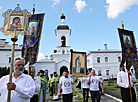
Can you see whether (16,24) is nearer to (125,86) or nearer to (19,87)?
(19,87)

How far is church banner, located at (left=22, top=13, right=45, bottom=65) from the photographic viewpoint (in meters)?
5.87

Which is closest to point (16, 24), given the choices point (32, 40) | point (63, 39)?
point (32, 40)

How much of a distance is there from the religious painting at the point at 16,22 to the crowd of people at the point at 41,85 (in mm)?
1182

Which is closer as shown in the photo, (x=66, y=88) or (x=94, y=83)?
(x=66, y=88)

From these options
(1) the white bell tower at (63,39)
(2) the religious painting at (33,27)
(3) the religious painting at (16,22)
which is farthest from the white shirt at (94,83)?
(1) the white bell tower at (63,39)

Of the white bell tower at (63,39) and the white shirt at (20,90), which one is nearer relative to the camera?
the white shirt at (20,90)

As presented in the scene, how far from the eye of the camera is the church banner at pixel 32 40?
5.87m

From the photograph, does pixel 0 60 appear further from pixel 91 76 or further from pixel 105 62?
pixel 91 76

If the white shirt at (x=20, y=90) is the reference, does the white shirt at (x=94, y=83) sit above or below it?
below

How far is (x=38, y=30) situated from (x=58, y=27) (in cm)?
3016

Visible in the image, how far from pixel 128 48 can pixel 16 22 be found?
544cm

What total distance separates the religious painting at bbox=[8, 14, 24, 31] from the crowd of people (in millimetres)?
1182

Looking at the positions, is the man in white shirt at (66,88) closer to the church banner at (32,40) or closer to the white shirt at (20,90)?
the church banner at (32,40)

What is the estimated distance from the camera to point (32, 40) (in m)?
6.00
